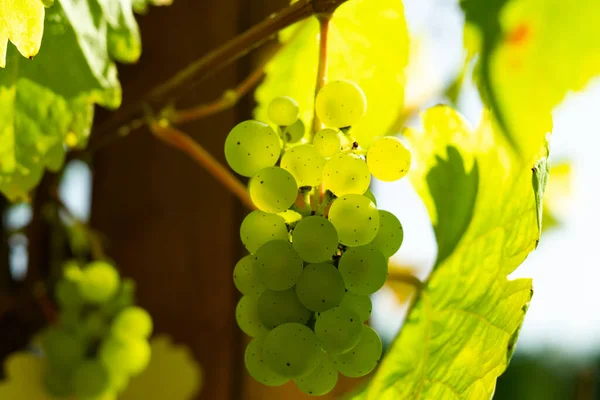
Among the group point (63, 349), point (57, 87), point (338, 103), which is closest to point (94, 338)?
point (63, 349)

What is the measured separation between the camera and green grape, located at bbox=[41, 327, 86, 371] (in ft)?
2.12

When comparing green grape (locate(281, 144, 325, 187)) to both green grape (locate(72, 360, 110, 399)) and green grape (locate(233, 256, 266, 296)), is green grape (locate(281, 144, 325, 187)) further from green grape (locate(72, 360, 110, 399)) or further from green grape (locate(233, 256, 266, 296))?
green grape (locate(72, 360, 110, 399))

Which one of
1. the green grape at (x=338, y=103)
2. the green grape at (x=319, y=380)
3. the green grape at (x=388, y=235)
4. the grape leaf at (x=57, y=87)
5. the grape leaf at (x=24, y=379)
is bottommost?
the grape leaf at (x=24, y=379)

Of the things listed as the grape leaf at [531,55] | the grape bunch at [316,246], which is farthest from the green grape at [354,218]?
the grape leaf at [531,55]

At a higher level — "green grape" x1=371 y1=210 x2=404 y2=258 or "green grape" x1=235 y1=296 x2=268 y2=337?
"green grape" x1=371 y1=210 x2=404 y2=258

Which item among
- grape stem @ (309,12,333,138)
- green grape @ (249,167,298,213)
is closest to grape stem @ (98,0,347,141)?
grape stem @ (309,12,333,138)

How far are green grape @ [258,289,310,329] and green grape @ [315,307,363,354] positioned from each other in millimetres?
19

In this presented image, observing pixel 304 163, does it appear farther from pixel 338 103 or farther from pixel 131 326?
pixel 131 326

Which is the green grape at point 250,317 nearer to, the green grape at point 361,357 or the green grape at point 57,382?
the green grape at point 361,357

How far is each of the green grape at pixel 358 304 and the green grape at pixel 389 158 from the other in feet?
0.25

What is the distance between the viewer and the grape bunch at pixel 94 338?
638 mm

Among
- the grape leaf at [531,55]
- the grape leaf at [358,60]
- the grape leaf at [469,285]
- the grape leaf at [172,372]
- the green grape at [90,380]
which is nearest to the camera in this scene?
the grape leaf at [531,55]

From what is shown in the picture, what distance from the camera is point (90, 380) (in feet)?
2.06

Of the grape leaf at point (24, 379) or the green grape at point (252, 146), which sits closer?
the green grape at point (252, 146)
